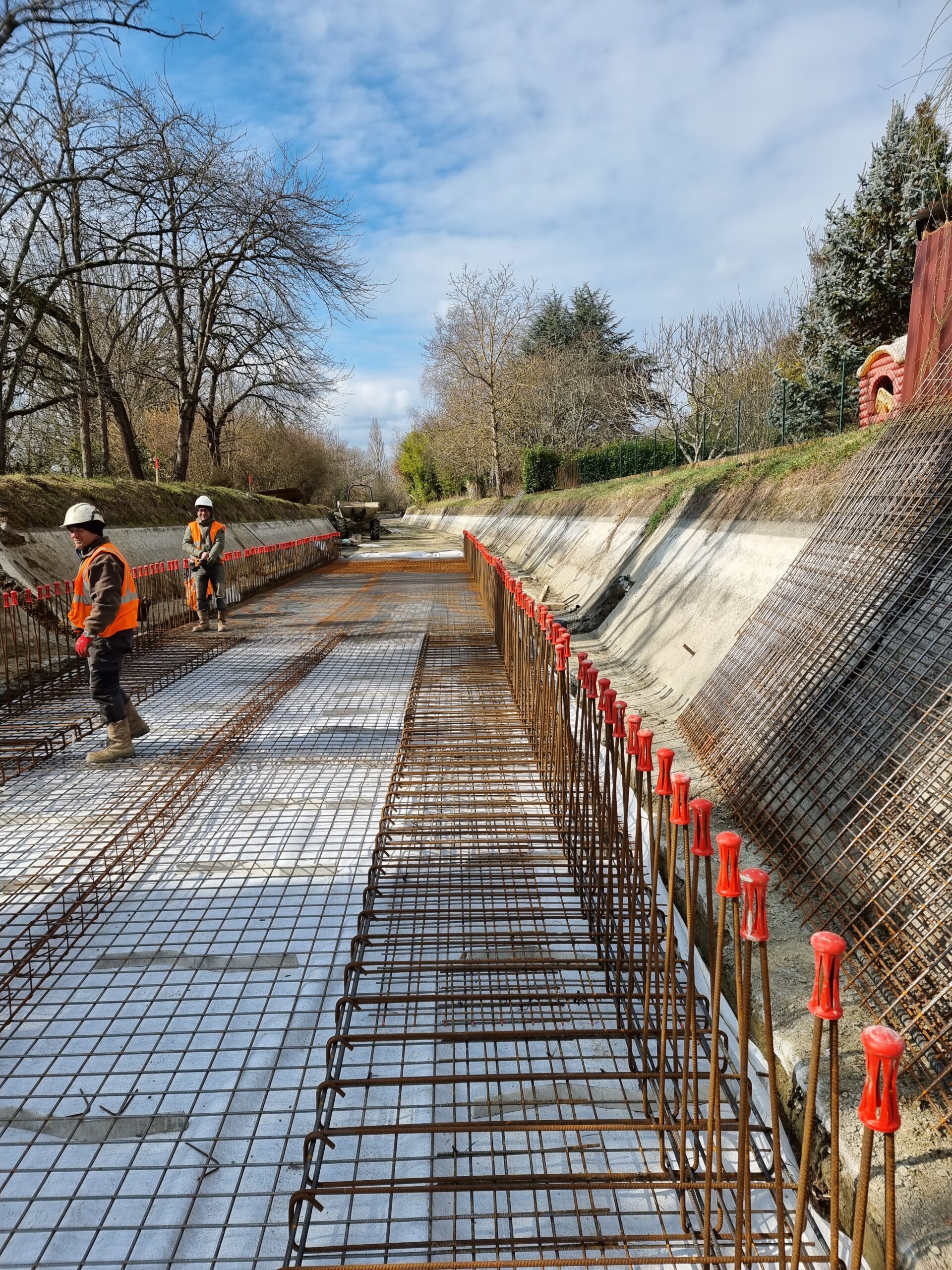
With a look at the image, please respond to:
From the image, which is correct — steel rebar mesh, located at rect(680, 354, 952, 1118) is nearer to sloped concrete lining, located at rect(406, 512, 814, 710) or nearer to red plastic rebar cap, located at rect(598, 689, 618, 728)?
sloped concrete lining, located at rect(406, 512, 814, 710)

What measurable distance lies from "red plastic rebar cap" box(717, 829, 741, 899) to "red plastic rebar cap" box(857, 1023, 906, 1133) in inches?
21.3

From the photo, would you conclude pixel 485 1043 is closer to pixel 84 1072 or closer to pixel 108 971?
pixel 84 1072

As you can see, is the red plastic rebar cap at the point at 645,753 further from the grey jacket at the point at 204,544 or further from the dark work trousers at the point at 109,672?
the grey jacket at the point at 204,544

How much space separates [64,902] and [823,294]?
74.5 feet

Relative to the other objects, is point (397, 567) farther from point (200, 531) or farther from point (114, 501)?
point (200, 531)

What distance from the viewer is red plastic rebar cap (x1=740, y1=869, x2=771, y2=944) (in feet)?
5.28

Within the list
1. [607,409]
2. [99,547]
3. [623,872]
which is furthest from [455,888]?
[607,409]

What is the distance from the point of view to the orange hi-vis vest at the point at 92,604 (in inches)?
206

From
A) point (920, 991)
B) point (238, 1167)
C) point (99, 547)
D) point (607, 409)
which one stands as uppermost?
point (607, 409)

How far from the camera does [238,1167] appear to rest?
219cm

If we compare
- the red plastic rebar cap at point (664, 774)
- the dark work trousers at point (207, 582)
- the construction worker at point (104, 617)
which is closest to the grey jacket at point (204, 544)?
the dark work trousers at point (207, 582)

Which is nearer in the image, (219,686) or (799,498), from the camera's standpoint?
(799,498)

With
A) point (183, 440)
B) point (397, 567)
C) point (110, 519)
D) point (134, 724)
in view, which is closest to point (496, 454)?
point (397, 567)

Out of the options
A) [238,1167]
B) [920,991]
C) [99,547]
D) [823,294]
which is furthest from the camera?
[823,294]
